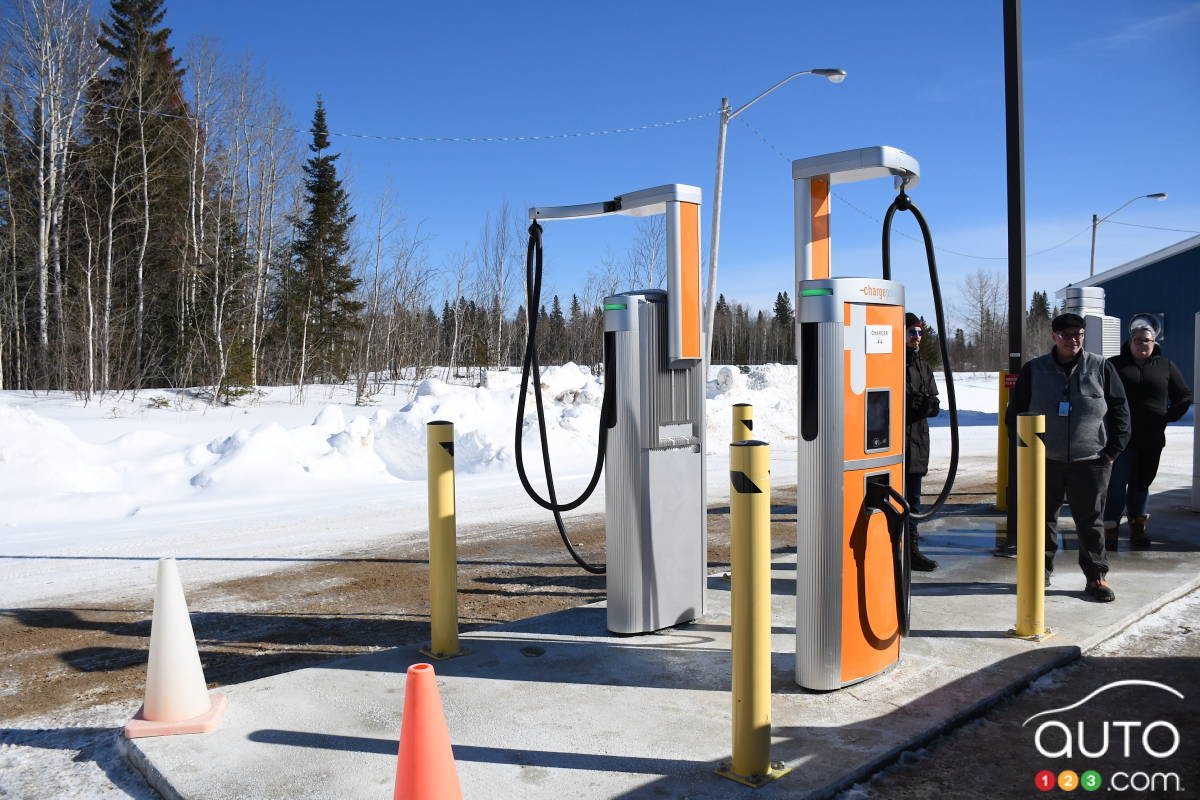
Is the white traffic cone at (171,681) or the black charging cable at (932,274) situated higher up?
the black charging cable at (932,274)

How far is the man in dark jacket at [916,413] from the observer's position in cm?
646

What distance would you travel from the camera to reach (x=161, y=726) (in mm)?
3715

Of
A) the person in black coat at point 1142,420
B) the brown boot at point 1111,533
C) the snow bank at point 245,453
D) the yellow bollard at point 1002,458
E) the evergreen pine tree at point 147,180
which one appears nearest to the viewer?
the brown boot at point 1111,533

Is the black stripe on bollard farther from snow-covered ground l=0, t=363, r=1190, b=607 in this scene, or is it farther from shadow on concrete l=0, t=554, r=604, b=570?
snow-covered ground l=0, t=363, r=1190, b=607

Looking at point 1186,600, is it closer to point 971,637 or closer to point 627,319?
point 971,637

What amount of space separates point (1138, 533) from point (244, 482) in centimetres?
1072

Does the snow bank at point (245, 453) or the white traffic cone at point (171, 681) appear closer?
the white traffic cone at point (171, 681)

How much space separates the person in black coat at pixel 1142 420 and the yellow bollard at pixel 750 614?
236 inches

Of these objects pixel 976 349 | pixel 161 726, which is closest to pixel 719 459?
pixel 161 726

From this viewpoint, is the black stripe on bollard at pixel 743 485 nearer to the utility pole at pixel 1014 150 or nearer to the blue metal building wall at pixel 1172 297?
the utility pole at pixel 1014 150

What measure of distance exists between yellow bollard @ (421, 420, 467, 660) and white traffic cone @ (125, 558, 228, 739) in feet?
3.87

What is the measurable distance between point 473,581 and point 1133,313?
88.8ft

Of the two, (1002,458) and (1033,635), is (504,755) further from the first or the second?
(1002,458)

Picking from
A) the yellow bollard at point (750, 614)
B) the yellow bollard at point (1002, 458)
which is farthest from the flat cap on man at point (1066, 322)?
the yellow bollard at point (750, 614)
